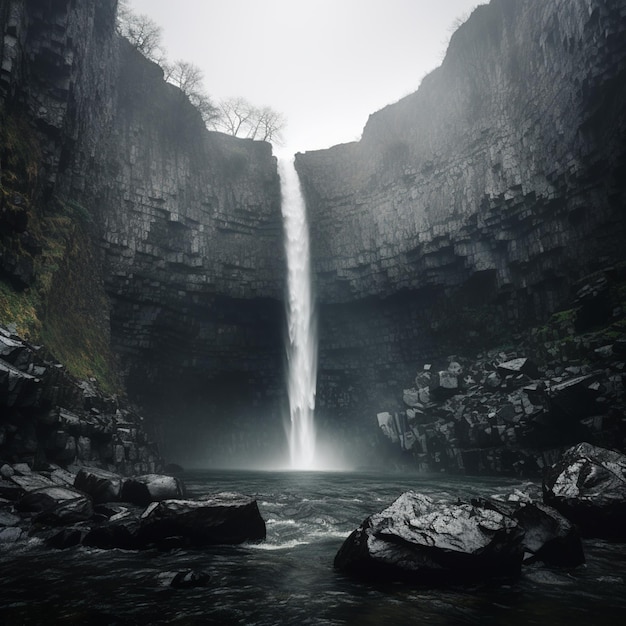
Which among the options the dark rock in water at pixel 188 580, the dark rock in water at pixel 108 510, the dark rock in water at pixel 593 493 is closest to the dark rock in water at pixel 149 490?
the dark rock in water at pixel 108 510

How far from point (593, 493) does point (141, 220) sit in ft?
103

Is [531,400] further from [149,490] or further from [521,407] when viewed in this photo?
[149,490]

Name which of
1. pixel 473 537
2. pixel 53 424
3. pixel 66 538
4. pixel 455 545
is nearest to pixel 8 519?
pixel 66 538

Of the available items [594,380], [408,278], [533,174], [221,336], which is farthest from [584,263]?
[221,336]

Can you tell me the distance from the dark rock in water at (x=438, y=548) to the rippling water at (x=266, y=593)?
30 centimetres

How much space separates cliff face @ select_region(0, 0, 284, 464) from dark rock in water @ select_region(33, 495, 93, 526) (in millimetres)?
13383

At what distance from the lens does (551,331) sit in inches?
939

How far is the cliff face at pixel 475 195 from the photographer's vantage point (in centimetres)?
2305

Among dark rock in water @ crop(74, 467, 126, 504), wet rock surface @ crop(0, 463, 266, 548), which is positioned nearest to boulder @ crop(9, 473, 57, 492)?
wet rock surface @ crop(0, 463, 266, 548)

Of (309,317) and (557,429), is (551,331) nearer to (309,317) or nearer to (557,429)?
(557,429)

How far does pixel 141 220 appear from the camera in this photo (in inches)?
1220

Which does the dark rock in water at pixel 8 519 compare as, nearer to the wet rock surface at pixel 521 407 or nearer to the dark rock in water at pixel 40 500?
the dark rock in water at pixel 40 500

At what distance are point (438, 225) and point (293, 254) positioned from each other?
1319 centimetres

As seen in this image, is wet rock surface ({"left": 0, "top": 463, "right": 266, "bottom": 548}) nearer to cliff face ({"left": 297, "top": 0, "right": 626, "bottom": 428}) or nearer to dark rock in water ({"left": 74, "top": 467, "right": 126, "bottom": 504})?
dark rock in water ({"left": 74, "top": 467, "right": 126, "bottom": 504})
